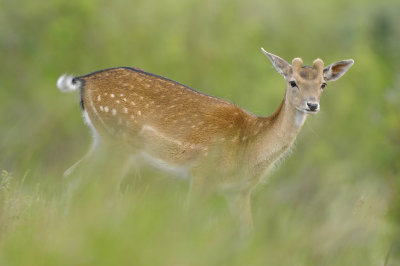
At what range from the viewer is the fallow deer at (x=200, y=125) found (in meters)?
7.97

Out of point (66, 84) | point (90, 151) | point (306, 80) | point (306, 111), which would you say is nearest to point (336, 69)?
point (306, 80)

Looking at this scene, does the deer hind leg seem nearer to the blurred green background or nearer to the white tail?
the blurred green background

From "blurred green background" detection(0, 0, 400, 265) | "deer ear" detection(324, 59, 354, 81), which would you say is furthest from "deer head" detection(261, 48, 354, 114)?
"blurred green background" detection(0, 0, 400, 265)

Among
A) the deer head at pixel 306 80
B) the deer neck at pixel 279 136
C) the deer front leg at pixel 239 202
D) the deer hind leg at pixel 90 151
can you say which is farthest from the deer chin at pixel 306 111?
the deer hind leg at pixel 90 151

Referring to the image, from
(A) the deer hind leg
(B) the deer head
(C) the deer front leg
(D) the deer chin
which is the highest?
(B) the deer head

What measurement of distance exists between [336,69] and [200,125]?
1.62 m

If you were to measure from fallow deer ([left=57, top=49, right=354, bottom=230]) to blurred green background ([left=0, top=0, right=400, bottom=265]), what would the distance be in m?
0.33

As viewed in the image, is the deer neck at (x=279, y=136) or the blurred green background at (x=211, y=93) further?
the deer neck at (x=279, y=136)

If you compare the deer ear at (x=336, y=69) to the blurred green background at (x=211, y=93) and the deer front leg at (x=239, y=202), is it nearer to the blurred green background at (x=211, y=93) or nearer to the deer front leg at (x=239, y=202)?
the blurred green background at (x=211, y=93)

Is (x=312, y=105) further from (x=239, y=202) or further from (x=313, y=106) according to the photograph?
(x=239, y=202)

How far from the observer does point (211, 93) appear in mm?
35281

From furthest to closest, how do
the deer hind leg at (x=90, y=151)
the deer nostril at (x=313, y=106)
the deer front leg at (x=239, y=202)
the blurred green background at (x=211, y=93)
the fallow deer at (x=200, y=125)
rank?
the deer hind leg at (x=90, y=151) < the deer front leg at (x=239, y=202) < the fallow deer at (x=200, y=125) < the deer nostril at (x=313, y=106) < the blurred green background at (x=211, y=93)

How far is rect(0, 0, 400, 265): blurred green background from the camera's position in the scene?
4.50m

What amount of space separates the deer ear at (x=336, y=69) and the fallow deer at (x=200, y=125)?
0.04 ft
